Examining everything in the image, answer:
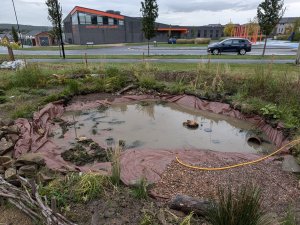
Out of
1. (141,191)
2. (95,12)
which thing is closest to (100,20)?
(95,12)

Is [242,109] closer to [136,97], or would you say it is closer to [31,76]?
[136,97]

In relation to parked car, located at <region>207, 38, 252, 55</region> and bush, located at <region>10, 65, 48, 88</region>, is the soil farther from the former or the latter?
parked car, located at <region>207, 38, 252, 55</region>

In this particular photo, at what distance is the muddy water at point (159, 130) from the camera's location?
199 inches

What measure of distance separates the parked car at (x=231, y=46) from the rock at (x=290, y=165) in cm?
1570

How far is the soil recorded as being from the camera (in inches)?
117

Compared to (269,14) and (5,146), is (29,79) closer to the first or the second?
(5,146)

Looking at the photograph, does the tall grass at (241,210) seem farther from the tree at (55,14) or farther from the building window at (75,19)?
the building window at (75,19)

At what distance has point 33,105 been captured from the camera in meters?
6.24

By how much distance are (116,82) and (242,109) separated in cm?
444

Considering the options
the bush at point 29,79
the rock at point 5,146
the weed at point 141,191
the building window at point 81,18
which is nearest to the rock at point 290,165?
the weed at point 141,191

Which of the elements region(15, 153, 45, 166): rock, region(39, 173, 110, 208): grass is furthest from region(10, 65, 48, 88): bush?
region(39, 173, 110, 208): grass

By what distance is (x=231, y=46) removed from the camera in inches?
721

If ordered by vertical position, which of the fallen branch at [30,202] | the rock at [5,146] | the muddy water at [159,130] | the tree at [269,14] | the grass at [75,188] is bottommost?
the muddy water at [159,130]

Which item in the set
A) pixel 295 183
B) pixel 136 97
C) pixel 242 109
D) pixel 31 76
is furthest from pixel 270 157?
pixel 31 76
